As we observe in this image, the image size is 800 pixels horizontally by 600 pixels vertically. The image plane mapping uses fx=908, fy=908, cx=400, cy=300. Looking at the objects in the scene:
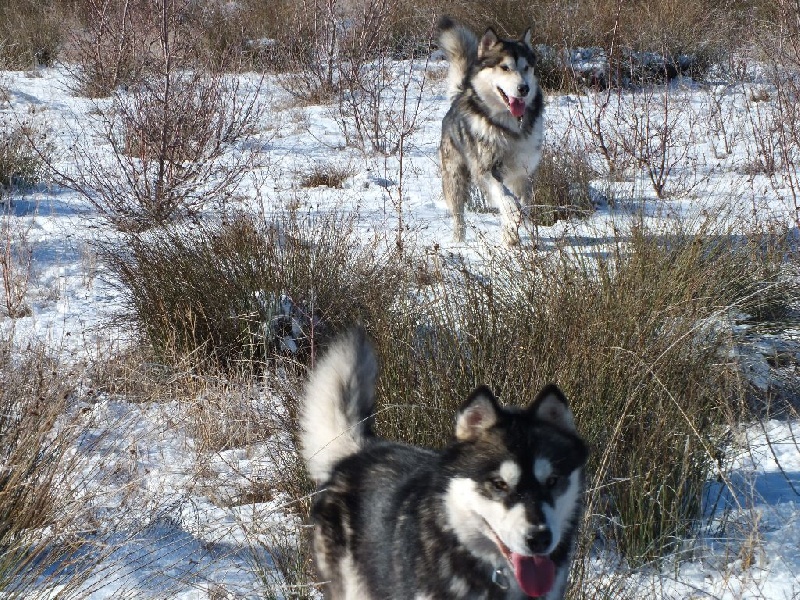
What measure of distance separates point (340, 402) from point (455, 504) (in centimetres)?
58

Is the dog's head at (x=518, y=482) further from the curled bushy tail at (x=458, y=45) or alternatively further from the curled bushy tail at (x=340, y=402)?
the curled bushy tail at (x=458, y=45)

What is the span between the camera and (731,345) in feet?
11.3

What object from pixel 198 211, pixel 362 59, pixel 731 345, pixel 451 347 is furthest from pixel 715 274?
pixel 362 59

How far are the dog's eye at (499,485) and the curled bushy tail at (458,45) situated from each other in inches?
216

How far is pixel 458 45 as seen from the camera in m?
7.29

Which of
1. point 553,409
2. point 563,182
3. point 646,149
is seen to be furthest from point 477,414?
point 646,149

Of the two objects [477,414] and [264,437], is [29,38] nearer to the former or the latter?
Answer: [264,437]

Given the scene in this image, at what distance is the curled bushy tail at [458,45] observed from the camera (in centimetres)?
721

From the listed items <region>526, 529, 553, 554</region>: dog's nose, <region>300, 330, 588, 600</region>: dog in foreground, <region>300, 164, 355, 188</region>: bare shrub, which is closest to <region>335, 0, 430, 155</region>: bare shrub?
<region>300, 164, 355, 188</region>: bare shrub

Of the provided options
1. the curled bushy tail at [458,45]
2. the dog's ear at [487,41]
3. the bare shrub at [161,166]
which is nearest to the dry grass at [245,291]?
the bare shrub at [161,166]

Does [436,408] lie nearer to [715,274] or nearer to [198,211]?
[715,274]

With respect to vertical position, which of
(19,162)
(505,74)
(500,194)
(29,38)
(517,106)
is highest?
(29,38)

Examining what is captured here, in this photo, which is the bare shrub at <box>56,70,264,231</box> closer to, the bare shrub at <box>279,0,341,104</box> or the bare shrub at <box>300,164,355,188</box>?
the bare shrub at <box>300,164,355,188</box>

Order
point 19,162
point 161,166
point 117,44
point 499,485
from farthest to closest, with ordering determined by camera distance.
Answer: point 117,44 < point 19,162 < point 161,166 < point 499,485
